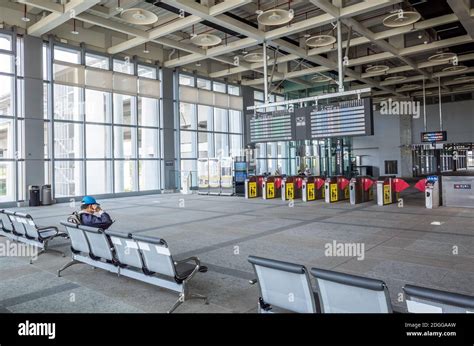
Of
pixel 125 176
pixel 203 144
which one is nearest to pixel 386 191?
pixel 203 144

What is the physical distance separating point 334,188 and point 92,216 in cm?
1079

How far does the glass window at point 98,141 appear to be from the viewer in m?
17.0

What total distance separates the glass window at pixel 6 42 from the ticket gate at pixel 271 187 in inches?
457

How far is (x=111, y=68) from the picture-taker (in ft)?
57.2

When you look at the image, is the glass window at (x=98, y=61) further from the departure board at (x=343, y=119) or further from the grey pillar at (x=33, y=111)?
the departure board at (x=343, y=119)

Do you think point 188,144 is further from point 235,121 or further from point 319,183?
point 319,183

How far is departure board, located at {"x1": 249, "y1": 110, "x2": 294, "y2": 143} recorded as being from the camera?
12672 mm

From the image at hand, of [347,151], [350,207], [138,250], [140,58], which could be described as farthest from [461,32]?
[138,250]

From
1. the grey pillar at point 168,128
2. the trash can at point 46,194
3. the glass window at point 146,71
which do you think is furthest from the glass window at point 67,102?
the grey pillar at point 168,128

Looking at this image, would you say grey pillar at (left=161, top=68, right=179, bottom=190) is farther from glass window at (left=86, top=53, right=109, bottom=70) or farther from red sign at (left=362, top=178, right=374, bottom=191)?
red sign at (left=362, top=178, right=374, bottom=191)

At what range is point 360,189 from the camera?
46.0 ft
